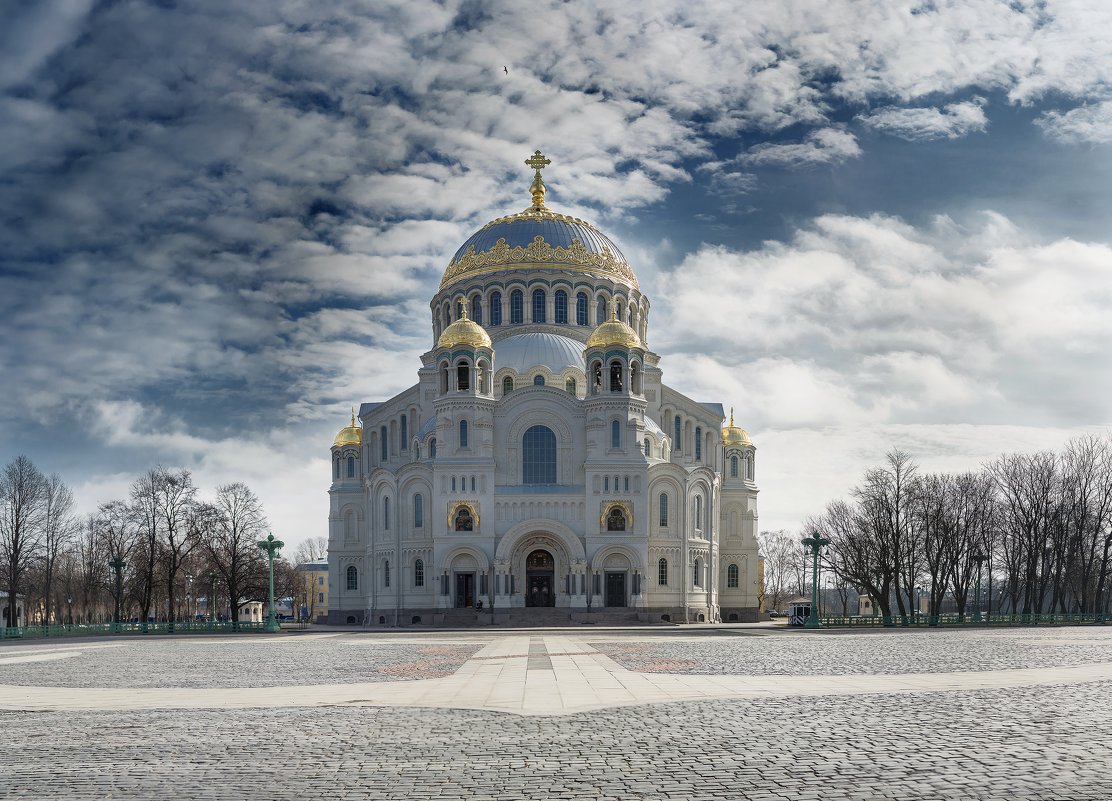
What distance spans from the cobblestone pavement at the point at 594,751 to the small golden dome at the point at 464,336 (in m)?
52.1

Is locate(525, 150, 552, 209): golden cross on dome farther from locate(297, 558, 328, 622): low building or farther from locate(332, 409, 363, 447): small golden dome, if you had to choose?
locate(297, 558, 328, 622): low building

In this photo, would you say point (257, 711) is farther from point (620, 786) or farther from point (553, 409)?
point (553, 409)

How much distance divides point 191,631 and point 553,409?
79.8 ft

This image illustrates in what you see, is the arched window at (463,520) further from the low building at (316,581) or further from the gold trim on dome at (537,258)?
the low building at (316,581)

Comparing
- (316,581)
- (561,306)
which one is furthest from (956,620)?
(316,581)

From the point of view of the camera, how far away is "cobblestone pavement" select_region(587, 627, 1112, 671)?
77.7ft

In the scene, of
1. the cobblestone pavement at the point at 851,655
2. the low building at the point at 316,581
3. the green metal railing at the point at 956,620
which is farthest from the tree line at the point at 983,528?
the low building at the point at 316,581

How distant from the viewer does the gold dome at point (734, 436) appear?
81625mm

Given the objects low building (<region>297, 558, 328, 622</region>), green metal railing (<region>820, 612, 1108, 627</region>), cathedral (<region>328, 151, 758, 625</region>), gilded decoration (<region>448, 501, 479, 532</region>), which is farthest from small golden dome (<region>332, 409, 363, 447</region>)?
low building (<region>297, 558, 328, 622</region>)

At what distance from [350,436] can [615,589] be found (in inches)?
1005

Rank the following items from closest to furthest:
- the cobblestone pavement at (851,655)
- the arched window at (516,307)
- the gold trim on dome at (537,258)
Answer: the cobblestone pavement at (851,655), the arched window at (516,307), the gold trim on dome at (537,258)

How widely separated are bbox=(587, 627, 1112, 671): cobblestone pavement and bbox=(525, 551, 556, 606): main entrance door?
1047 inches

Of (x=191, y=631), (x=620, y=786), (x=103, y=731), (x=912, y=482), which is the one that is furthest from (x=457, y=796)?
(x=912, y=482)

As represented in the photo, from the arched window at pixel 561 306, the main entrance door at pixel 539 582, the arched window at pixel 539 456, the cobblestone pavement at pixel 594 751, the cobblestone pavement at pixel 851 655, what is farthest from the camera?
the arched window at pixel 561 306
